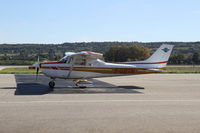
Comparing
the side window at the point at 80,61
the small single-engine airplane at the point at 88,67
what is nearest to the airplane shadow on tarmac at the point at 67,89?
the small single-engine airplane at the point at 88,67

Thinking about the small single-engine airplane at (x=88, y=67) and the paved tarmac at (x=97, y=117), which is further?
the small single-engine airplane at (x=88, y=67)

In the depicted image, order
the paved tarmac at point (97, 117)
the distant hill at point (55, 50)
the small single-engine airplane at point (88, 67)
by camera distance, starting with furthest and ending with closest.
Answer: the distant hill at point (55, 50) → the small single-engine airplane at point (88, 67) → the paved tarmac at point (97, 117)

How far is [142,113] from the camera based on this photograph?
8.48 m

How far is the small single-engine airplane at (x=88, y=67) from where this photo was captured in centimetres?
1594

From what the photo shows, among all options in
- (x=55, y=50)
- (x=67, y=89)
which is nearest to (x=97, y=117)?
(x=67, y=89)

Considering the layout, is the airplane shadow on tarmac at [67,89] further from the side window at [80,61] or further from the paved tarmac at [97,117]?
the paved tarmac at [97,117]

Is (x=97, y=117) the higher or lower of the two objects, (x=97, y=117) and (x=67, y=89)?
the higher

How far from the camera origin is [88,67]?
16797mm

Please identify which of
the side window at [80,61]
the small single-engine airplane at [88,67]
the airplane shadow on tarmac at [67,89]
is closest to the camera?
the airplane shadow on tarmac at [67,89]

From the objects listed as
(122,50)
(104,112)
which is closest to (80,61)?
(104,112)

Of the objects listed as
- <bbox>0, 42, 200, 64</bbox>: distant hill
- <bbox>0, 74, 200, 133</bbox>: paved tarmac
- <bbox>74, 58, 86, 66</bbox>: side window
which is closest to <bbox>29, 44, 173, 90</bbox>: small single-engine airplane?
<bbox>74, 58, 86, 66</bbox>: side window

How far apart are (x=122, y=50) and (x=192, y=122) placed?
2685 inches

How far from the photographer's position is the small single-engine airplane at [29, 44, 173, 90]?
15.9 m

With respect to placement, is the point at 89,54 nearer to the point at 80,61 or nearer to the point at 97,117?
the point at 80,61
